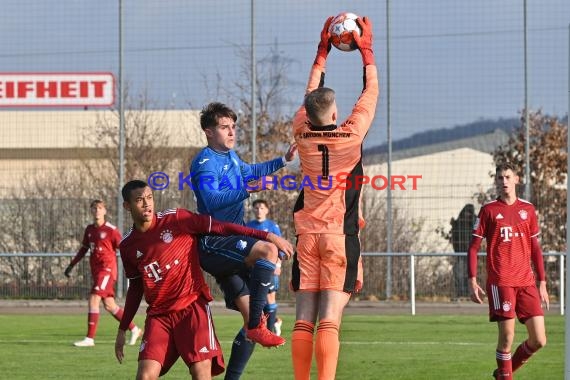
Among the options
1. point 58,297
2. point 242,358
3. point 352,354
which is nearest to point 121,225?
point 58,297

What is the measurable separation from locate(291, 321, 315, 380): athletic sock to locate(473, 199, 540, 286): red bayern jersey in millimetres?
3404

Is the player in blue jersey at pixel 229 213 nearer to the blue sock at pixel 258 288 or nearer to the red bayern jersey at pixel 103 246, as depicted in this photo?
the blue sock at pixel 258 288

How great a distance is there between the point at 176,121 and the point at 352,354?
12659mm

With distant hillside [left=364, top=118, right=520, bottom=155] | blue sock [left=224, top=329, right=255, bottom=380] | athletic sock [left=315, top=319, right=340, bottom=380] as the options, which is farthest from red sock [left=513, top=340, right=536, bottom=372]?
distant hillside [left=364, top=118, right=520, bottom=155]

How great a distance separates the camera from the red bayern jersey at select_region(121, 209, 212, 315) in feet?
24.1

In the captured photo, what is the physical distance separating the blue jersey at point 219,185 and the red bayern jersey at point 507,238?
2454 millimetres

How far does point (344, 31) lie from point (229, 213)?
5.86 feet

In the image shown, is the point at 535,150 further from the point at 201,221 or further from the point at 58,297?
the point at 201,221

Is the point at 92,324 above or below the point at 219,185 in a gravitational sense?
below

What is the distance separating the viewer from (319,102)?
6895 millimetres

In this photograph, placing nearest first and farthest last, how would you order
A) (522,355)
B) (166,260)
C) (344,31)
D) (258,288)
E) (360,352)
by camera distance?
(344,31), (166,260), (258,288), (522,355), (360,352)

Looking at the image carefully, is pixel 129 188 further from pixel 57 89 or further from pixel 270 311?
pixel 57 89

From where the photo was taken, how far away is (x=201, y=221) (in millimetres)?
7441

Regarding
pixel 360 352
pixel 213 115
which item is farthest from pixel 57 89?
pixel 213 115
